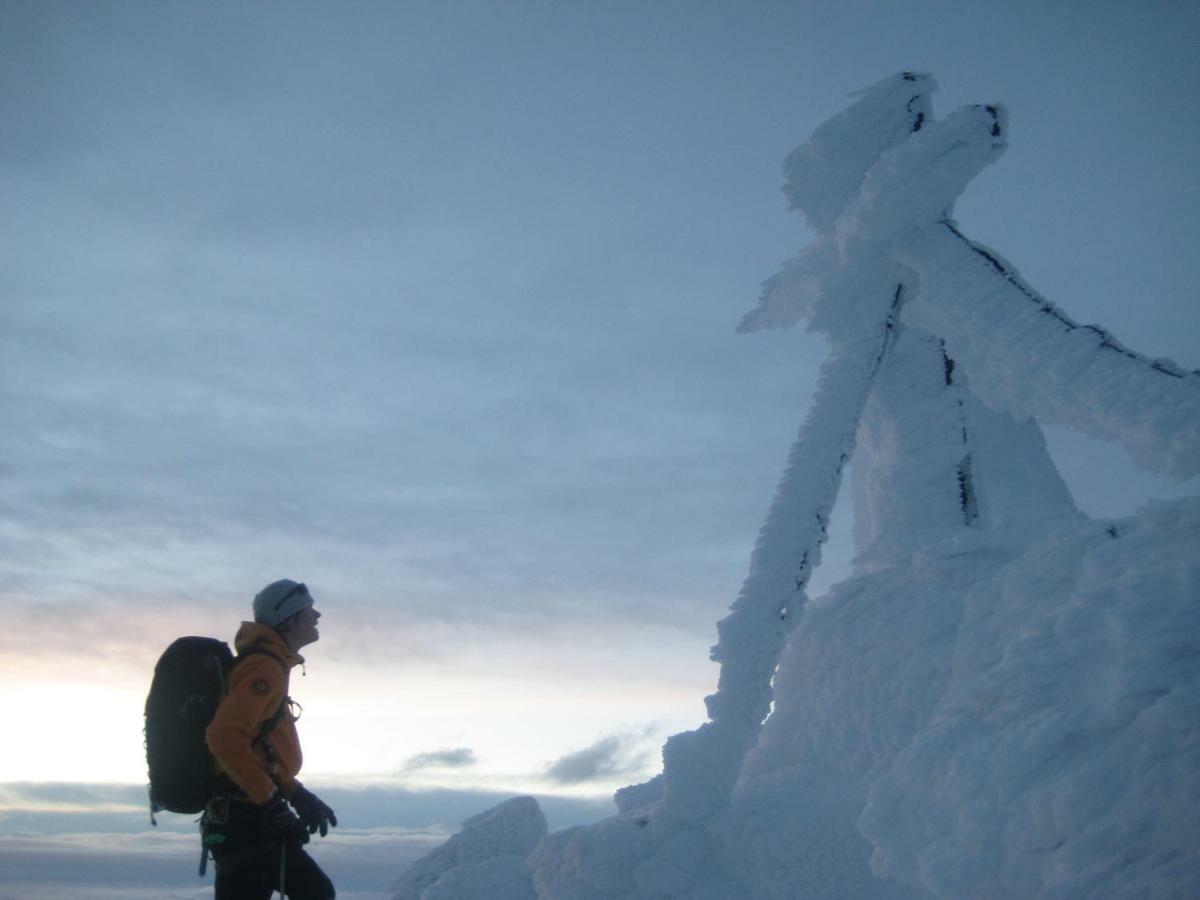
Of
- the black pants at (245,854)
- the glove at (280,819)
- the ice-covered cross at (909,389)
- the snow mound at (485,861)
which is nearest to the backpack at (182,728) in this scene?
the black pants at (245,854)

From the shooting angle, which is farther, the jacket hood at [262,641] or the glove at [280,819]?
the jacket hood at [262,641]

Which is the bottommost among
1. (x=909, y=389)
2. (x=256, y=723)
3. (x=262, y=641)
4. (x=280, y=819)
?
(x=280, y=819)

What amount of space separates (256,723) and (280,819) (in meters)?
0.59

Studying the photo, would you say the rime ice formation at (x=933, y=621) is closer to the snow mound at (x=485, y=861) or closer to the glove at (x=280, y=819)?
the snow mound at (x=485, y=861)

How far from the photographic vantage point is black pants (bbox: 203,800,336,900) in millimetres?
5293

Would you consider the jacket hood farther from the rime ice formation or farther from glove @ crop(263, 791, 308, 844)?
the rime ice formation

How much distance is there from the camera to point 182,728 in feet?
17.2

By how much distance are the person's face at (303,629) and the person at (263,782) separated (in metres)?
0.05

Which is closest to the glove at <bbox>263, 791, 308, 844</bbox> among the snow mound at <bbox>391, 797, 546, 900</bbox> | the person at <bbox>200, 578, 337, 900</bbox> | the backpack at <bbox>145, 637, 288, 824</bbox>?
the person at <bbox>200, 578, 337, 900</bbox>

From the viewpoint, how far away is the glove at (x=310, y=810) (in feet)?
18.0

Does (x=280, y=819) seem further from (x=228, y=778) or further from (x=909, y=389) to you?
(x=909, y=389)

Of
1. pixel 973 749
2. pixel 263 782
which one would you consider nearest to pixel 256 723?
pixel 263 782

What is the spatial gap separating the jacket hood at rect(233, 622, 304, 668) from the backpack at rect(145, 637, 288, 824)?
0.21m

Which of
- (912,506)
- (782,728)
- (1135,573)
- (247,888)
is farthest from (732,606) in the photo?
(247,888)
